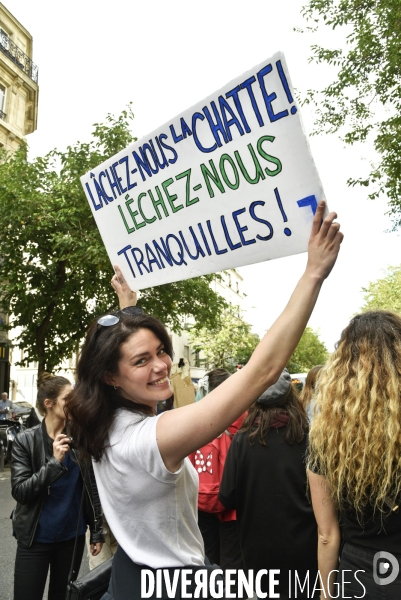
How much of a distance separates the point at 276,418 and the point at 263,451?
191 millimetres

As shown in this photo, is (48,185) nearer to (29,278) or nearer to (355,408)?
(29,278)

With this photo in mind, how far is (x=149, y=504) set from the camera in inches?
60.6

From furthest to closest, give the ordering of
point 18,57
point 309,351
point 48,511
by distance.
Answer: point 309,351 → point 18,57 → point 48,511

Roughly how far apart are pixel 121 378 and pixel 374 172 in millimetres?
10207

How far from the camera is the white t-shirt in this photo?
1.51 m

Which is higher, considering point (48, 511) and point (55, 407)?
point (55, 407)

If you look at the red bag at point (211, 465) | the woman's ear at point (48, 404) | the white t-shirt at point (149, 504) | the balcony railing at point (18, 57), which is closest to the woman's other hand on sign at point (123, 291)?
the white t-shirt at point (149, 504)

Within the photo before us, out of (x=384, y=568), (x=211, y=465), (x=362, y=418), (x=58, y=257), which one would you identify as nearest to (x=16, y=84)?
(x=58, y=257)

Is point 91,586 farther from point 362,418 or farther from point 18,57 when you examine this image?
point 18,57

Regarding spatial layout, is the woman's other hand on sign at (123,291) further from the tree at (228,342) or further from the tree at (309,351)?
the tree at (309,351)

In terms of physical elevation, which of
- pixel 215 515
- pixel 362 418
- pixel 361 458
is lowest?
pixel 215 515

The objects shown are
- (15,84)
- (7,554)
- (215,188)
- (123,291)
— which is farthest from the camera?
(15,84)

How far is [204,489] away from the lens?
3547 millimetres

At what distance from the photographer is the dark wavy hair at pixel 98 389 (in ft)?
5.53
